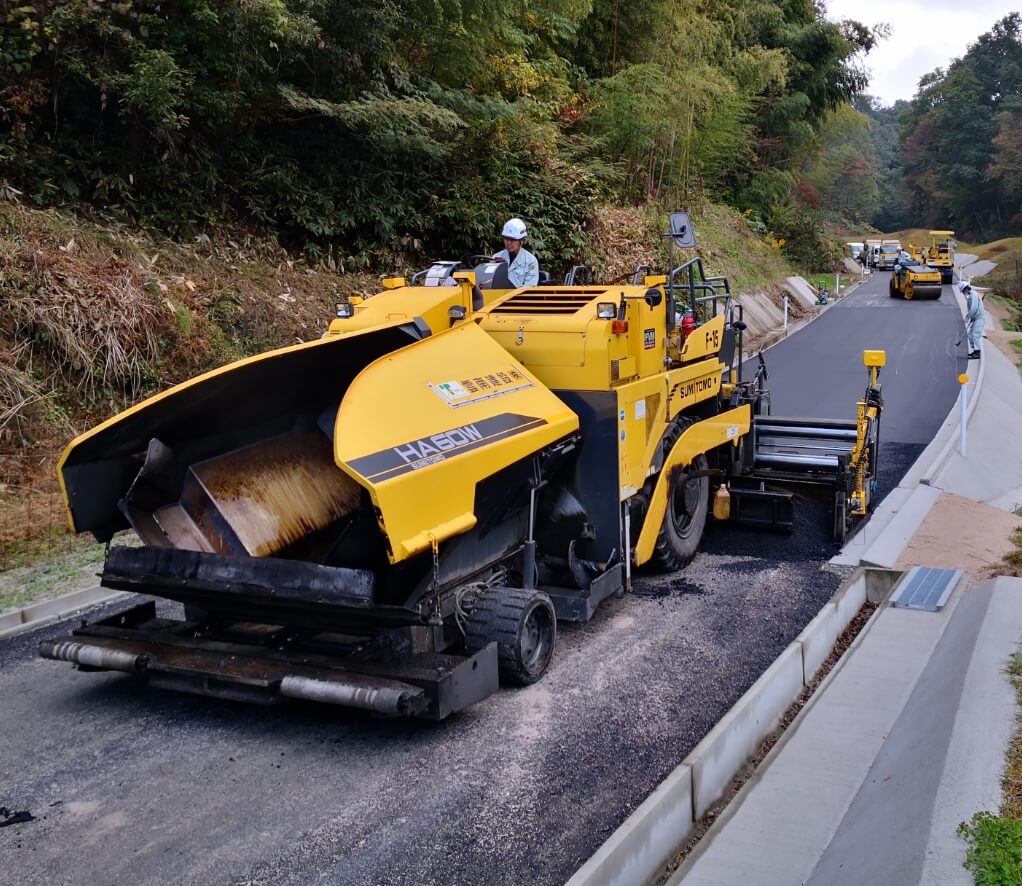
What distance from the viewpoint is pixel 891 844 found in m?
3.41

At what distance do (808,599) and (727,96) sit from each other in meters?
20.2

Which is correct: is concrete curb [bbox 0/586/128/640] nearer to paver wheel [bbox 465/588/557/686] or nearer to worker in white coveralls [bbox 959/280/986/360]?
paver wheel [bbox 465/588/557/686]

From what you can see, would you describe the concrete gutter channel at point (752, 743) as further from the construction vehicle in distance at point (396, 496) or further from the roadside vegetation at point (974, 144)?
the roadside vegetation at point (974, 144)

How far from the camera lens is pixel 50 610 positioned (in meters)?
6.36

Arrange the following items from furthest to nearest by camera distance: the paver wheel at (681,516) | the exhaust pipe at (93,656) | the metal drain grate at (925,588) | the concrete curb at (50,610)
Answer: the paver wheel at (681,516)
the metal drain grate at (925,588)
the concrete curb at (50,610)
the exhaust pipe at (93,656)

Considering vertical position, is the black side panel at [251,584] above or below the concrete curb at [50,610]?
above

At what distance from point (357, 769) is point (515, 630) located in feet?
3.47

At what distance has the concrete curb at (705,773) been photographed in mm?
3439

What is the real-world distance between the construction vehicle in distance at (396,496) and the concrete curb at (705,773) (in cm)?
109

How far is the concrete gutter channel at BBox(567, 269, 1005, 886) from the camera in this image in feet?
11.6

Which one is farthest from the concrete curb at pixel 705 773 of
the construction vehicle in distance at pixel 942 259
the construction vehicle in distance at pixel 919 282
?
the construction vehicle in distance at pixel 942 259

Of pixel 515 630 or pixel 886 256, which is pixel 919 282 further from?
pixel 515 630

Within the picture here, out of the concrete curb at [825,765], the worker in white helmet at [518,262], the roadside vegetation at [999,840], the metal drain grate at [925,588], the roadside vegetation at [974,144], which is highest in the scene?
the roadside vegetation at [974,144]

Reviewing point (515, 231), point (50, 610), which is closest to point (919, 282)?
point (515, 231)
